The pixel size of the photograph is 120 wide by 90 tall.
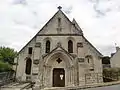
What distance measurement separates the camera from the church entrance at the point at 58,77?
22953mm

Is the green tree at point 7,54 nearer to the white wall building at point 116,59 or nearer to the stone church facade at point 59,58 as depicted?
the stone church facade at point 59,58

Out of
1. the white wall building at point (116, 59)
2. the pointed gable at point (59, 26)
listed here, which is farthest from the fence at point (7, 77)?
A: the white wall building at point (116, 59)

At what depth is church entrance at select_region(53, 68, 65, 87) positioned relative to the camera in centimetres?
2295

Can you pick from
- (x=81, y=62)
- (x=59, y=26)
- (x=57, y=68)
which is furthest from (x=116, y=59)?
(x=57, y=68)

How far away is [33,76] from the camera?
22078mm

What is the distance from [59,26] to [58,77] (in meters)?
7.10

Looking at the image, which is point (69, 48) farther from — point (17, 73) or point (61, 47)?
point (17, 73)

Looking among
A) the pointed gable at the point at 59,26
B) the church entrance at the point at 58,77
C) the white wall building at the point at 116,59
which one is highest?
the pointed gable at the point at 59,26

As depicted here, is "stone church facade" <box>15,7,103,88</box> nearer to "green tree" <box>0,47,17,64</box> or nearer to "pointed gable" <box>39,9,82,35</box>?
"pointed gable" <box>39,9,82,35</box>

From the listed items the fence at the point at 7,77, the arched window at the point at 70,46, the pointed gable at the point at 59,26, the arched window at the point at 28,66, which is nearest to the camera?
the fence at the point at 7,77

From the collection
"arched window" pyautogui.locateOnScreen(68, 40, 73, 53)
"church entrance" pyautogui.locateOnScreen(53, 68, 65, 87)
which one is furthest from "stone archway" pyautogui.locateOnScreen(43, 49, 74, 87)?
"arched window" pyautogui.locateOnScreen(68, 40, 73, 53)

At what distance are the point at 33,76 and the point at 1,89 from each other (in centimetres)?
683

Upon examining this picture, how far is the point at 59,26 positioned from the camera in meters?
24.7

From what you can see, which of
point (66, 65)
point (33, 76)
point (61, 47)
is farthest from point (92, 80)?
point (33, 76)
